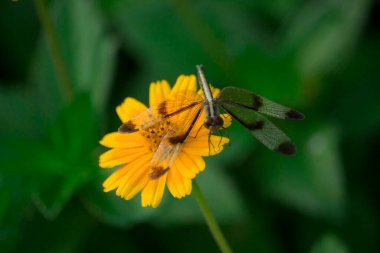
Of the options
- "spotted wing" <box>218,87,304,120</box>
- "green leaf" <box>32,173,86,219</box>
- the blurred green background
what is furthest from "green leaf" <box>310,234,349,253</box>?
"green leaf" <box>32,173,86,219</box>

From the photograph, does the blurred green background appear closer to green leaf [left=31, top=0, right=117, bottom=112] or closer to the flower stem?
green leaf [left=31, top=0, right=117, bottom=112]

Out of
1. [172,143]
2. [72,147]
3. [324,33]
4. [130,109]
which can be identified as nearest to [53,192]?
[72,147]

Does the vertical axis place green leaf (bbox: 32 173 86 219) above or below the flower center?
below

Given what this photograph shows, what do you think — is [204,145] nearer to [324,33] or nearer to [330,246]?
[330,246]

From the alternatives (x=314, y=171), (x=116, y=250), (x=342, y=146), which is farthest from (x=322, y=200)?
(x=116, y=250)

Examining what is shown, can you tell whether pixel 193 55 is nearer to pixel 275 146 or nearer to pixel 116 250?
pixel 116 250

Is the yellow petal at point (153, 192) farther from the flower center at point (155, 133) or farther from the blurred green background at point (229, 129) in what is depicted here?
the blurred green background at point (229, 129)
